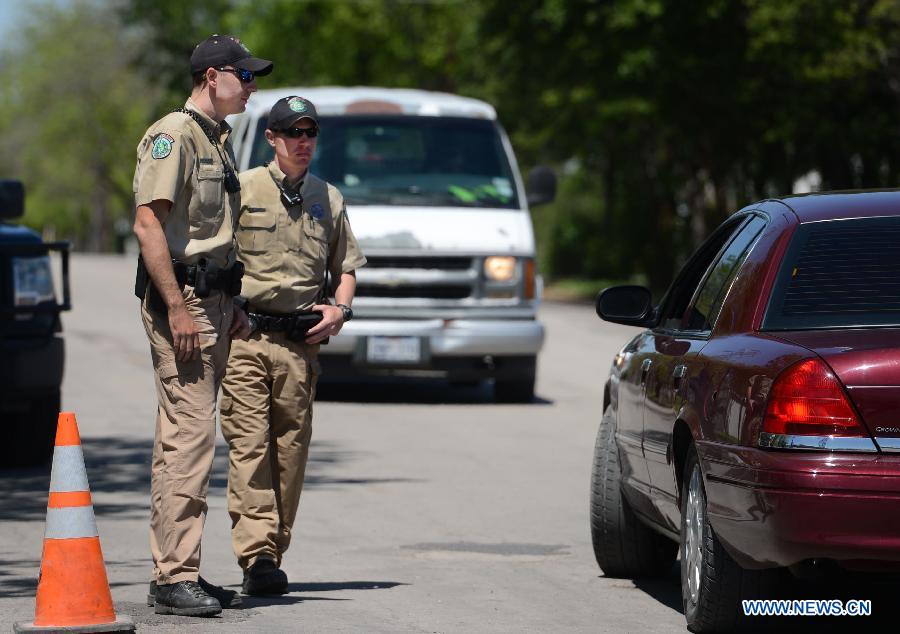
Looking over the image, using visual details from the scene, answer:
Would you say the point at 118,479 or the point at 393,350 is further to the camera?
the point at 393,350

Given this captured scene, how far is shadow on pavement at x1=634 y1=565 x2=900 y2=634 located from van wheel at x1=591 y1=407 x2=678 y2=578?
14 cm

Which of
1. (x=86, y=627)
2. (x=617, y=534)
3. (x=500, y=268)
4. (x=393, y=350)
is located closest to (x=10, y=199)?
(x=393, y=350)

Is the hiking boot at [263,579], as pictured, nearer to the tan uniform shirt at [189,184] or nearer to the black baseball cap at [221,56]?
the tan uniform shirt at [189,184]

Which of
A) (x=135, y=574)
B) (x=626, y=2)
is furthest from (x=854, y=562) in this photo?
(x=626, y=2)

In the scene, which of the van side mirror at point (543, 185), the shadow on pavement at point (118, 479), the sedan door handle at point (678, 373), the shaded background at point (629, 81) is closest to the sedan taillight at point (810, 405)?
the sedan door handle at point (678, 373)

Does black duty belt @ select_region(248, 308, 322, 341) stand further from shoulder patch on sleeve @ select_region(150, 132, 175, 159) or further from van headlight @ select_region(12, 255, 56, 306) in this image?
van headlight @ select_region(12, 255, 56, 306)

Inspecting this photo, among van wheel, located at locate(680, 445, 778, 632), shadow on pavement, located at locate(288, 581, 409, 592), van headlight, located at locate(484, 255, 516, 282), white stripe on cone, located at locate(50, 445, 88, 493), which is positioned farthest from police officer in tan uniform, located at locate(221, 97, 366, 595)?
van headlight, located at locate(484, 255, 516, 282)

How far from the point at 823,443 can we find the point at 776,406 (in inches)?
7.0

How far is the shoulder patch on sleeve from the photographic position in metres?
6.36

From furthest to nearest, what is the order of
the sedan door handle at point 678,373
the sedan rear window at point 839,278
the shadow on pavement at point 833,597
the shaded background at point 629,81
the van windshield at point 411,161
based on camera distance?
the shaded background at point 629,81, the van windshield at point 411,161, the sedan door handle at point 678,373, the shadow on pavement at point 833,597, the sedan rear window at point 839,278

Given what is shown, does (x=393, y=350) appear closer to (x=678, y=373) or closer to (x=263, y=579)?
(x=263, y=579)

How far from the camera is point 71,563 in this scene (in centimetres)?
598

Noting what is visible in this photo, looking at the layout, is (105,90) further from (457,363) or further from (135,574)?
(135,574)

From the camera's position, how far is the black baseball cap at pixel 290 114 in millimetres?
7207
